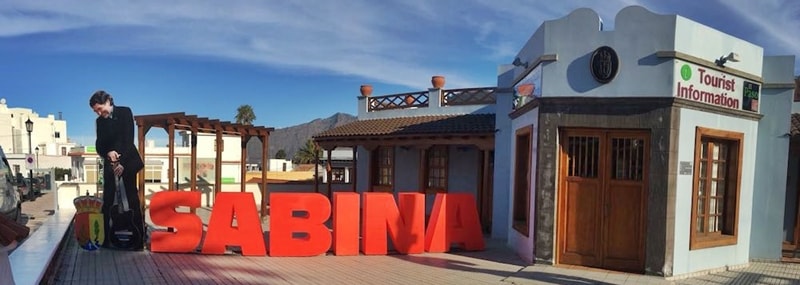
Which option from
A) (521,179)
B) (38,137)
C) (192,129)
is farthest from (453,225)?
(38,137)

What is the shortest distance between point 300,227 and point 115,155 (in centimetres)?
379

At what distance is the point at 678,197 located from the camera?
7.31 m

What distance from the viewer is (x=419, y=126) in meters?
14.1

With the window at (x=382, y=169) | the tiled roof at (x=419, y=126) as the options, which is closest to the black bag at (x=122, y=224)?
the tiled roof at (x=419, y=126)

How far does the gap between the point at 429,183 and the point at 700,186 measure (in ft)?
26.4

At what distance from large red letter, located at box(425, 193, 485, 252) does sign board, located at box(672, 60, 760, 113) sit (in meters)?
4.27

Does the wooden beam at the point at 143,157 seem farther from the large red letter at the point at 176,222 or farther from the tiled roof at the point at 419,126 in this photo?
the tiled roof at the point at 419,126

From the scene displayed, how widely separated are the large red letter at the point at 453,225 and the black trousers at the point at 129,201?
5.44m

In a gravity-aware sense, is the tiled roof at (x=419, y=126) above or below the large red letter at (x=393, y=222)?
above

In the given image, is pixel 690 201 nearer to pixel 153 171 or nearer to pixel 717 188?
pixel 717 188

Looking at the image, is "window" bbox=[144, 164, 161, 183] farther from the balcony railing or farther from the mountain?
the mountain

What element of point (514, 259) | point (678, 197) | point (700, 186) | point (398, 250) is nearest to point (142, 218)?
point (398, 250)

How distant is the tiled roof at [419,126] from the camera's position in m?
12.6

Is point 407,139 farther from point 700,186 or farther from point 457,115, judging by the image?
point 700,186
